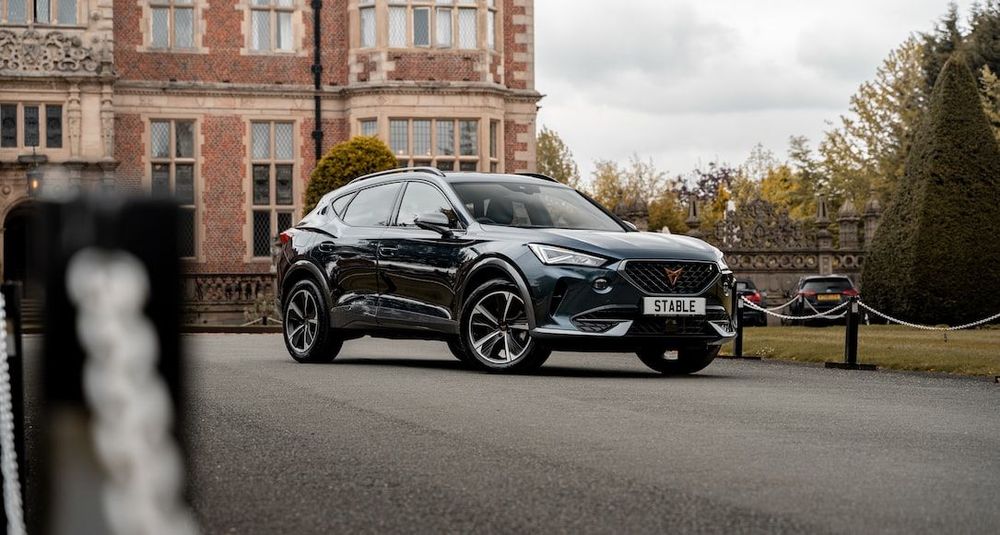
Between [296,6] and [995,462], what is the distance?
33.8m

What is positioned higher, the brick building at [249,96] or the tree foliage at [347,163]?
the brick building at [249,96]

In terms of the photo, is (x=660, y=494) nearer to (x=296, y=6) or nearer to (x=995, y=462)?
(x=995, y=462)

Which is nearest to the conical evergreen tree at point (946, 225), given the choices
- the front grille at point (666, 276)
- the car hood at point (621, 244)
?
the car hood at point (621, 244)

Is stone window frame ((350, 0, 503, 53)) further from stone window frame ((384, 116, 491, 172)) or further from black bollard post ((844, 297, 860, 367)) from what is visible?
black bollard post ((844, 297, 860, 367))

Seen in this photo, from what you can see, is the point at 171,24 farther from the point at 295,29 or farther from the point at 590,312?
the point at 590,312

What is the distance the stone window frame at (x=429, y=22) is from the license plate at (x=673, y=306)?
26.3 metres

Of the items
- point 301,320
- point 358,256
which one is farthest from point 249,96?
point 358,256

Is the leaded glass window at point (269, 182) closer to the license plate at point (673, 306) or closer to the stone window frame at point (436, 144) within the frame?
the stone window frame at point (436, 144)

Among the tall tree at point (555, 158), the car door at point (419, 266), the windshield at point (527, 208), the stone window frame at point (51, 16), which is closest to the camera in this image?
the car door at point (419, 266)

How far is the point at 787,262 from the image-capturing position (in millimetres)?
44156

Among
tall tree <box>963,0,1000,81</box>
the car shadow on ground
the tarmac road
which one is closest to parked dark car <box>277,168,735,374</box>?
the car shadow on ground

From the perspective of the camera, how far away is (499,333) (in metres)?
12.9

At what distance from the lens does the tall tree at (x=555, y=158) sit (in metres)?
95.2

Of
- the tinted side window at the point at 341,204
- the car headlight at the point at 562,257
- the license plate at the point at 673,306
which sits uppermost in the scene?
the tinted side window at the point at 341,204
